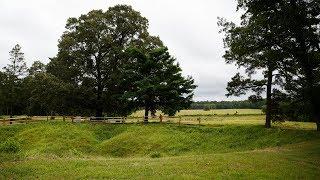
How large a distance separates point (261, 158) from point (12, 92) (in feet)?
171

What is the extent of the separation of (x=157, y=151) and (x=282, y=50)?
13539 mm

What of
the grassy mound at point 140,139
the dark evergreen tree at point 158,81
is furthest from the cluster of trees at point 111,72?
the grassy mound at point 140,139

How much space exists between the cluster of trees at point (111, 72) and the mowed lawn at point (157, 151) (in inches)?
184

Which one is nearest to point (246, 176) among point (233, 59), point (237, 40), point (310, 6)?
point (310, 6)

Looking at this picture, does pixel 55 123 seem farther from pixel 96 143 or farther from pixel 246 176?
pixel 246 176

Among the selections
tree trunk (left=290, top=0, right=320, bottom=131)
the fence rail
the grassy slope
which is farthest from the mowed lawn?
tree trunk (left=290, top=0, right=320, bottom=131)

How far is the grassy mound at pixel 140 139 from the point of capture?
A: 3244 centimetres

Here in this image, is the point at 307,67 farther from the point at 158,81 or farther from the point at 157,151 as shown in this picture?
the point at 158,81

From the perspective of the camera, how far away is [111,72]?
48.2m

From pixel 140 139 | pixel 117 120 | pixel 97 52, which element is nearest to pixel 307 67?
pixel 140 139

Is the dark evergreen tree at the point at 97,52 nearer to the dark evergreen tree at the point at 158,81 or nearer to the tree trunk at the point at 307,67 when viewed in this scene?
the dark evergreen tree at the point at 158,81

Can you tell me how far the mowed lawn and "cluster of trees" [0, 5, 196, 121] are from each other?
4669mm

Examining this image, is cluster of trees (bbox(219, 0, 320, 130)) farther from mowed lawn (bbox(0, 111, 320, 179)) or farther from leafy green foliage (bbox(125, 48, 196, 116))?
leafy green foliage (bbox(125, 48, 196, 116))

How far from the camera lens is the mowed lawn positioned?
58.4 feet
